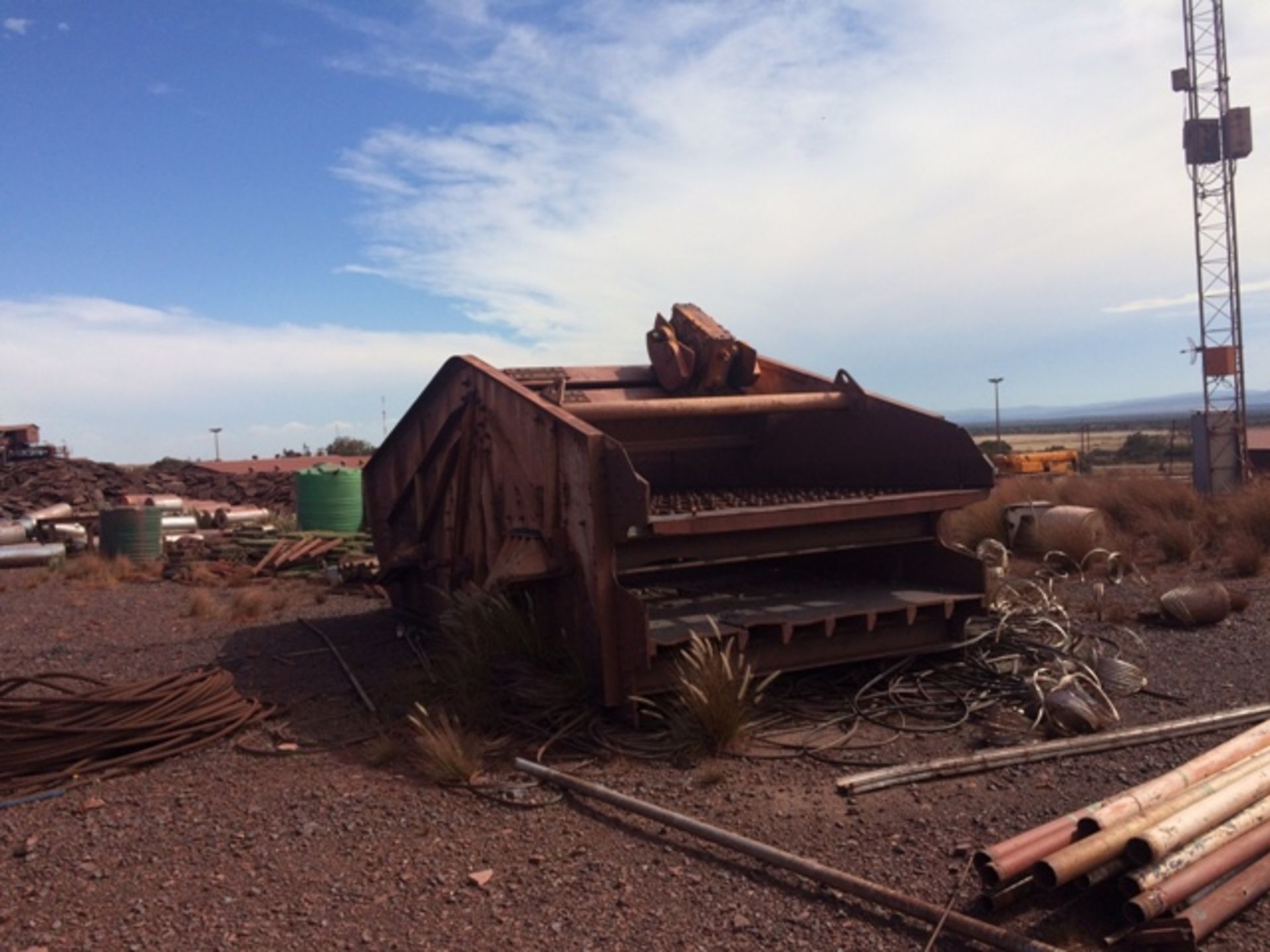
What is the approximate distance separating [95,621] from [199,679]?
5422 millimetres

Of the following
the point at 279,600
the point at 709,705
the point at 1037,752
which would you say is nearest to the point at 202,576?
the point at 279,600

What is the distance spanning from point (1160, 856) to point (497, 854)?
222 cm

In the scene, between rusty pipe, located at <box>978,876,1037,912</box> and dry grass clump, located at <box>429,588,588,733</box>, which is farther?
dry grass clump, located at <box>429,588,588,733</box>

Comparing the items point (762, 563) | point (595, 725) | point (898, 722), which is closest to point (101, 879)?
point (595, 725)

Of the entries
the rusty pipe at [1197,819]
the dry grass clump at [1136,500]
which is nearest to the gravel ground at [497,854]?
the rusty pipe at [1197,819]

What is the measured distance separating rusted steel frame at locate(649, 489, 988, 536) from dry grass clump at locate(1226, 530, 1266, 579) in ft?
16.7

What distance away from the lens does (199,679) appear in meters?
6.11

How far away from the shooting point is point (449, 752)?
479 centimetres

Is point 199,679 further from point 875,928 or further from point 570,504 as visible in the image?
point 875,928

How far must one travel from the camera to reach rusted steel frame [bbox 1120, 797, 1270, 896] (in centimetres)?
313

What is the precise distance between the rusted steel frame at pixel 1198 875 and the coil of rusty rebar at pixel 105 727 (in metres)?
4.43

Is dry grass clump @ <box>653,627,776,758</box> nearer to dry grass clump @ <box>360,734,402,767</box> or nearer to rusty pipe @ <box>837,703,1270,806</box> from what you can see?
rusty pipe @ <box>837,703,1270,806</box>

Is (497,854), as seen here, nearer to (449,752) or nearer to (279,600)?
(449,752)

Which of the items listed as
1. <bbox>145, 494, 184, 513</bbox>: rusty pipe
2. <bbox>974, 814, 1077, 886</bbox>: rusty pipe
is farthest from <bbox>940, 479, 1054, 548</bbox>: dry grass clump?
<bbox>145, 494, 184, 513</bbox>: rusty pipe
